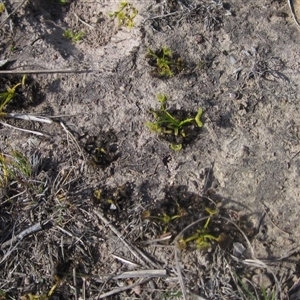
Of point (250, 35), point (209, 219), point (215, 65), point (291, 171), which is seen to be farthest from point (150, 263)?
point (250, 35)

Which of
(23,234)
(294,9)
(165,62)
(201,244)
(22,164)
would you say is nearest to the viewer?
(201,244)

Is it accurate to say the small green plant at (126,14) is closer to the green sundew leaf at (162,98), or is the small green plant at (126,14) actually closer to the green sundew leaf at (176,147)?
the green sundew leaf at (162,98)

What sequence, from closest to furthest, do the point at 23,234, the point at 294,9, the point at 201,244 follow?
the point at 201,244 → the point at 23,234 → the point at 294,9

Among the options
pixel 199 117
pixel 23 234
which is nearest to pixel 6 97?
pixel 23 234

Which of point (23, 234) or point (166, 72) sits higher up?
point (166, 72)

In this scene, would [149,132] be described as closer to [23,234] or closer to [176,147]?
[176,147]
